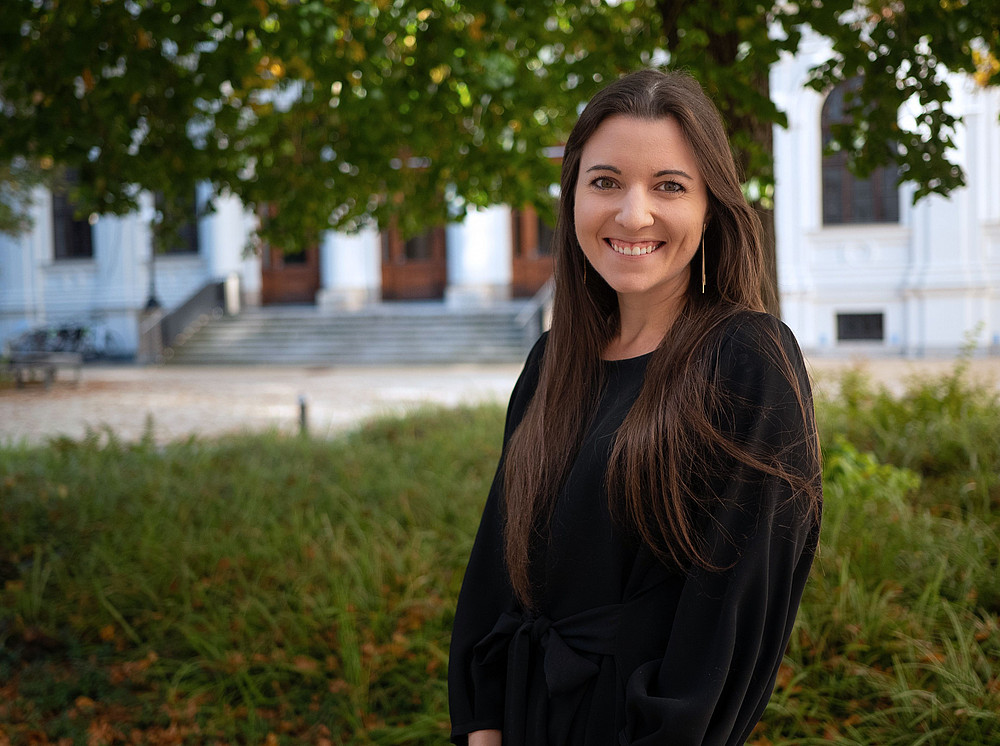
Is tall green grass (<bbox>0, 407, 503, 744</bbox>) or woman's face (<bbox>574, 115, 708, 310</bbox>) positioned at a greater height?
woman's face (<bbox>574, 115, 708, 310</bbox>)

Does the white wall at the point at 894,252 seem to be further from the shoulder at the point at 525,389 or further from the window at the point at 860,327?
the shoulder at the point at 525,389

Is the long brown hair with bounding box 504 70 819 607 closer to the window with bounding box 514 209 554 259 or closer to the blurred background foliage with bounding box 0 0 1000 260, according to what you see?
the blurred background foliage with bounding box 0 0 1000 260

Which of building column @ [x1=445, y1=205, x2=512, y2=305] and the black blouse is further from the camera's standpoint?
building column @ [x1=445, y1=205, x2=512, y2=305]

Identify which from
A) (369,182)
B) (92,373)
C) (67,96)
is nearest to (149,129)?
(67,96)

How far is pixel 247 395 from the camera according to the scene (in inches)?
557

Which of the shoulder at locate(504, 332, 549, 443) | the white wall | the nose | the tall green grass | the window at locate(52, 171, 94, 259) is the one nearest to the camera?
the nose

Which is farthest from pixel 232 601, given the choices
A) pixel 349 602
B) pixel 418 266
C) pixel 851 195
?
pixel 418 266

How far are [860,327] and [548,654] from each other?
19460 millimetres

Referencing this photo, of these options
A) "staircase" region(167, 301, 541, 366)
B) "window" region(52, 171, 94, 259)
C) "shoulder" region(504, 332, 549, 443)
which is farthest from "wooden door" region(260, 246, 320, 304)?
"shoulder" region(504, 332, 549, 443)

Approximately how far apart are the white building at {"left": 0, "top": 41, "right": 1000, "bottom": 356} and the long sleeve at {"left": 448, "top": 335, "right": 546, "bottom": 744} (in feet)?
40.7

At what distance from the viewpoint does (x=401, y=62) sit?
16.9 ft

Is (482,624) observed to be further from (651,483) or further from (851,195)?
(851,195)

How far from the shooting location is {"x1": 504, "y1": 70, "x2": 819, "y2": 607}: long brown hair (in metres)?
1.49

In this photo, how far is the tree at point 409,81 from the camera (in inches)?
155
